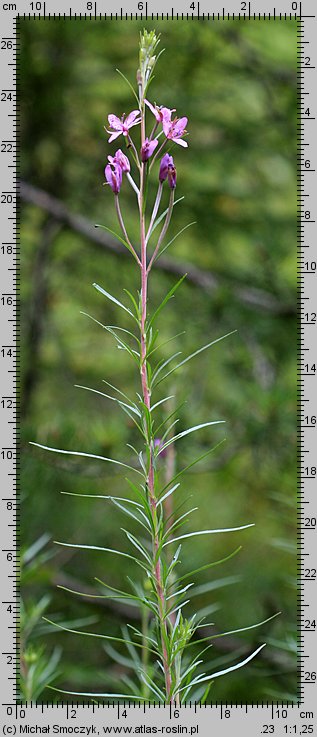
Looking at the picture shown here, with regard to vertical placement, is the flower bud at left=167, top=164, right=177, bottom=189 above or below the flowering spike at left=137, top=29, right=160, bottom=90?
below

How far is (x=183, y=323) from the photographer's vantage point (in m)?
2.02

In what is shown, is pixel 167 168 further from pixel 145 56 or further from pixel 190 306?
pixel 190 306

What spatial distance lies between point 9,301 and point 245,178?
156 cm

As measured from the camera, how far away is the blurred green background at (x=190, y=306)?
5.25 ft

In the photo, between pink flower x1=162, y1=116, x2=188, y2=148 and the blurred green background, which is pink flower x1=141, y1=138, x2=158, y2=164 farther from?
the blurred green background

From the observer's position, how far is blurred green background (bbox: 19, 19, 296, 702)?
1602 mm

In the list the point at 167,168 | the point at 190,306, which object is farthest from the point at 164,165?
the point at 190,306

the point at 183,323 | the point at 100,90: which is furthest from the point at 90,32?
the point at 183,323

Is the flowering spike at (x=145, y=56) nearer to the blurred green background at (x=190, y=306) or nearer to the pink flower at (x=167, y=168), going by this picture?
the pink flower at (x=167, y=168)

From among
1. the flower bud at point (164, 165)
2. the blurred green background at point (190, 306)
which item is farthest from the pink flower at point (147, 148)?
the blurred green background at point (190, 306)

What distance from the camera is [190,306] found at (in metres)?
1.91

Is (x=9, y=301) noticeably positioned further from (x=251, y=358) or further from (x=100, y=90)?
(x=100, y=90)

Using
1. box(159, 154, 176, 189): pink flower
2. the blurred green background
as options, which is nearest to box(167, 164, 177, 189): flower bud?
box(159, 154, 176, 189): pink flower

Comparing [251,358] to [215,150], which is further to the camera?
[215,150]
